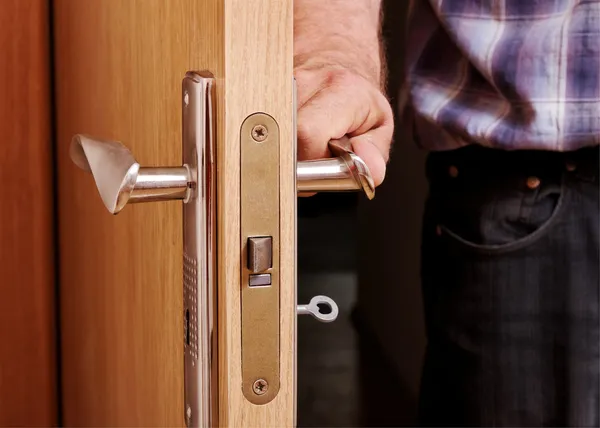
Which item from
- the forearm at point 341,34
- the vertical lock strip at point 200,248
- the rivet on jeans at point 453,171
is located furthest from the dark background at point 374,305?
the vertical lock strip at point 200,248

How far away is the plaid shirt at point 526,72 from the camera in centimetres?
81

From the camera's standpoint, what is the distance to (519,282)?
891 millimetres

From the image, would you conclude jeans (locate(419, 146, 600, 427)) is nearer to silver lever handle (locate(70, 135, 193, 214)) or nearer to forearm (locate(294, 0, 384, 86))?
forearm (locate(294, 0, 384, 86))

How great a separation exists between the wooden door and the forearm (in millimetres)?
151

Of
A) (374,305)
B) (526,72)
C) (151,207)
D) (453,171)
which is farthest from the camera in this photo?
(374,305)

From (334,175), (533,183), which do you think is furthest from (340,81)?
(533,183)

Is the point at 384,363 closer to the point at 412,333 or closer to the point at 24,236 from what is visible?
the point at 412,333

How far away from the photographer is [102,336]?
549 millimetres

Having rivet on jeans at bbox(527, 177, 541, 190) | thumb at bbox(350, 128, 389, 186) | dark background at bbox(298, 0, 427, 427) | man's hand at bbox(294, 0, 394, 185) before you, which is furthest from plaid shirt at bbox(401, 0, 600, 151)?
dark background at bbox(298, 0, 427, 427)

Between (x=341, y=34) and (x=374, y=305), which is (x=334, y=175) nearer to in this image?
(x=341, y=34)

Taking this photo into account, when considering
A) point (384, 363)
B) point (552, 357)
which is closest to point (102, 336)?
point (552, 357)

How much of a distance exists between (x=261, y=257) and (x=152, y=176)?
5 centimetres

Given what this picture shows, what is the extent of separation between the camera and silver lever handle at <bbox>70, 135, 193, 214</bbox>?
12.1 inches

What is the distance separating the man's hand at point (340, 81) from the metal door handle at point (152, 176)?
6 cm
